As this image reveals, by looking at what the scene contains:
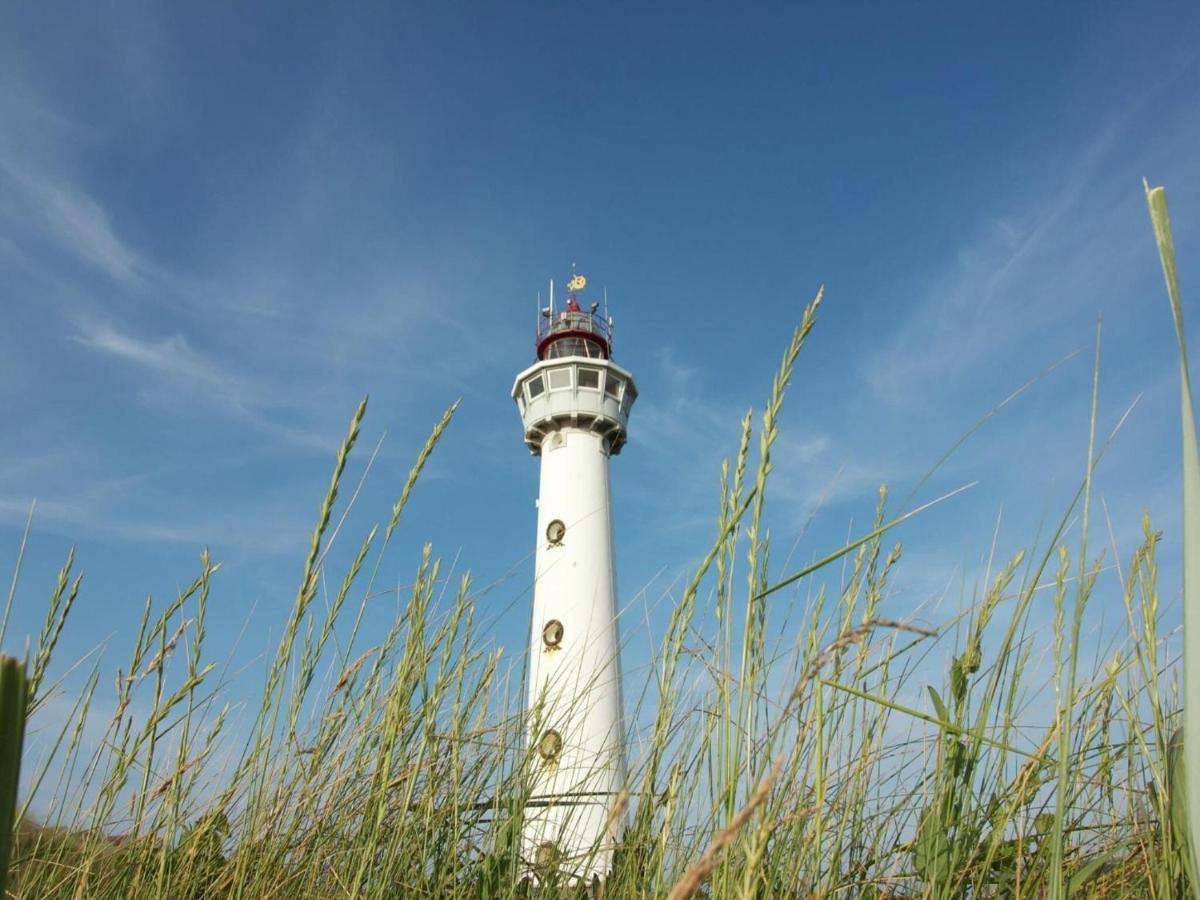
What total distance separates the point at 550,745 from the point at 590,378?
13371 mm

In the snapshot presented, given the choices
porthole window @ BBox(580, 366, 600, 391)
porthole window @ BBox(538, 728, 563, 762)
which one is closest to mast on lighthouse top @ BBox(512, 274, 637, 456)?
porthole window @ BBox(580, 366, 600, 391)

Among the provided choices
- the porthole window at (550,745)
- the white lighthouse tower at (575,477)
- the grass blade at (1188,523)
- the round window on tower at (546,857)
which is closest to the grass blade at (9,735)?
the grass blade at (1188,523)

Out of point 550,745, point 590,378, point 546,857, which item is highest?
point 590,378

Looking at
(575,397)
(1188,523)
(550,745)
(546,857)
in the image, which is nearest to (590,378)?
(575,397)

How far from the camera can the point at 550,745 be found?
3137mm

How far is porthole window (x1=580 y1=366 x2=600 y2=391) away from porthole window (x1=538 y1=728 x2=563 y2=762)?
43.0ft

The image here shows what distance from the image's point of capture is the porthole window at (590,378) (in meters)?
16.1

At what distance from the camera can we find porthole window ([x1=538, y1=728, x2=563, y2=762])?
9.61ft

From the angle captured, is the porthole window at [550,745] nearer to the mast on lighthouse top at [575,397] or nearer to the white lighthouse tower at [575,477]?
the white lighthouse tower at [575,477]

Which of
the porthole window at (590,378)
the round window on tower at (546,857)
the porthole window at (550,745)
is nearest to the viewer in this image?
the round window on tower at (546,857)

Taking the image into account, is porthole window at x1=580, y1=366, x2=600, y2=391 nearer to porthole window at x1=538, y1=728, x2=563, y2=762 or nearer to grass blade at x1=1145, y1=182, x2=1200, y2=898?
porthole window at x1=538, y1=728, x2=563, y2=762

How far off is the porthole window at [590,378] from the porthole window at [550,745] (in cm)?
1309

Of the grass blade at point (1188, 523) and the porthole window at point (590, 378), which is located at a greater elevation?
the porthole window at point (590, 378)

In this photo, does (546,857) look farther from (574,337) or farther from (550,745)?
(574,337)
